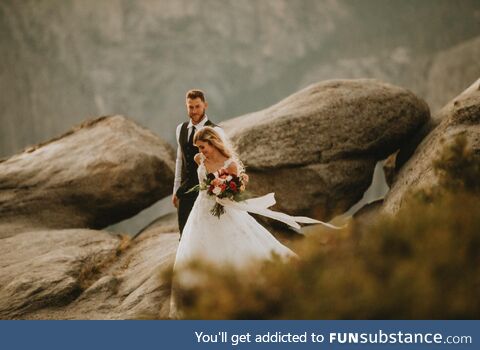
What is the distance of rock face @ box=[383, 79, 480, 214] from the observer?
6.41 metres

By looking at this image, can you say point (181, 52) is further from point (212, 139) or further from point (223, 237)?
point (223, 237)

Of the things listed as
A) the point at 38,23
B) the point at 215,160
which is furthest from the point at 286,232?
the point at 38,23

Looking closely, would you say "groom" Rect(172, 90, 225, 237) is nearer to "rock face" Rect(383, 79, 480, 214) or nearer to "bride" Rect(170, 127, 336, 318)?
"bride" Rect(170, 127, 336, 318)

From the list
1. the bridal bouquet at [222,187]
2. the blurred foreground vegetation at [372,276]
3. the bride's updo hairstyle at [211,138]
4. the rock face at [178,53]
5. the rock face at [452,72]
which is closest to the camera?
the blurred foreground vegetation at [372,276]

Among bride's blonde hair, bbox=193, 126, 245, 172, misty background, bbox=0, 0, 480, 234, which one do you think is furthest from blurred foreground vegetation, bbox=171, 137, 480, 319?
misty background, bbox=0, 0, 480, 234

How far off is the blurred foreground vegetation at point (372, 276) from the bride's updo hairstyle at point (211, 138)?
294 cm

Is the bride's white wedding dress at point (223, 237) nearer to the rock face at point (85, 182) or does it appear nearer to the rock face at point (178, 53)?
the rock face at point (85, 182)

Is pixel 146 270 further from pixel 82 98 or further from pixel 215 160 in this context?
pixel 82 98

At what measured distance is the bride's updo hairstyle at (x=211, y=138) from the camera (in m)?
5.77

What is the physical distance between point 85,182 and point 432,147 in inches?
277

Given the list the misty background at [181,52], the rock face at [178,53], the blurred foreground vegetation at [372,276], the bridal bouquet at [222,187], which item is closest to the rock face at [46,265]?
the bridal bouquet at [222,187]

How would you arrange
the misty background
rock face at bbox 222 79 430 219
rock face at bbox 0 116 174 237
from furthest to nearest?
the misty background
rock face at bbox 0 116 174 237
rock face at bbox 222 79 430 219

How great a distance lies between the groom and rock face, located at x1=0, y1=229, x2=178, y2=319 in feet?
2.82

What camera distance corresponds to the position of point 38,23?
49.2 meters
